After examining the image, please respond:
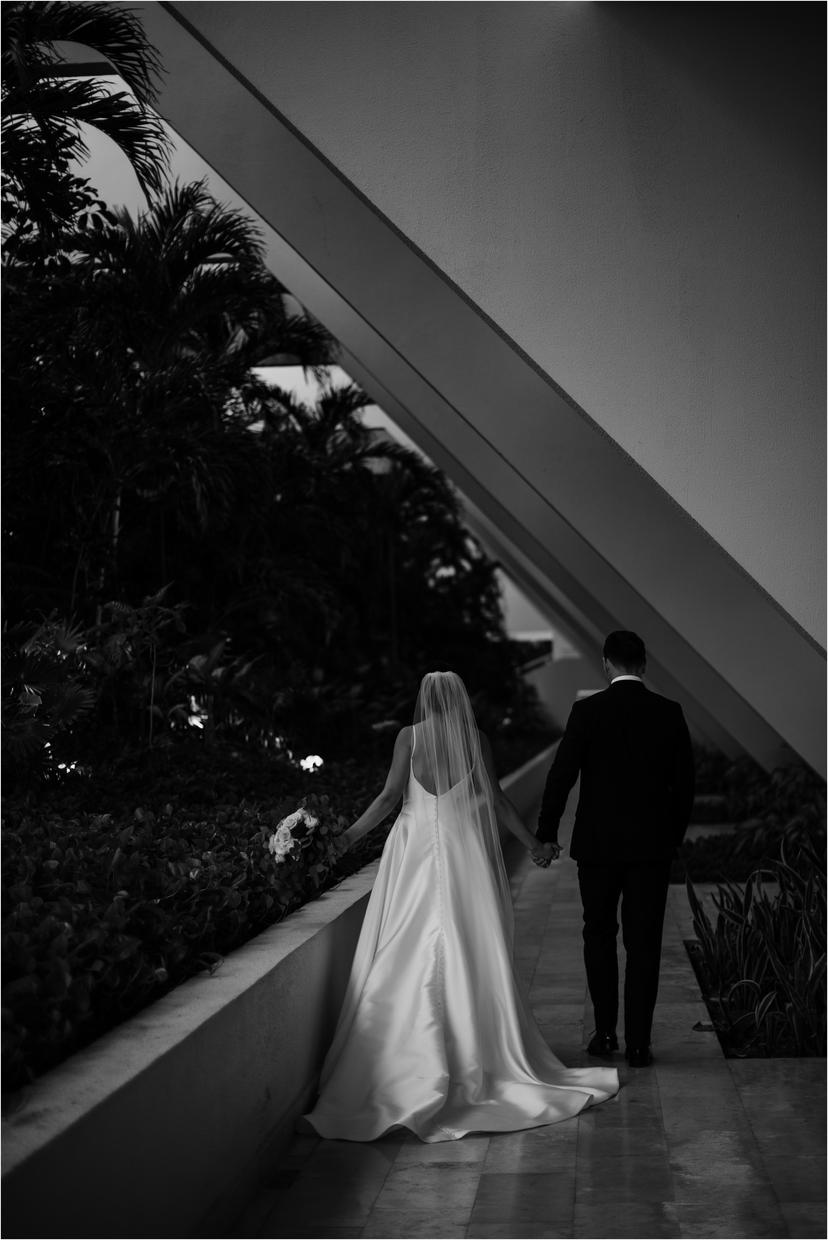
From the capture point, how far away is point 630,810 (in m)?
5.27

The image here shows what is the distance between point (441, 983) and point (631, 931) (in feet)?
2.89

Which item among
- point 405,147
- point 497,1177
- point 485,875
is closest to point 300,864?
point 485,875

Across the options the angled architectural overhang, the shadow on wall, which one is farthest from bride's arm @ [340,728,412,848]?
the angled architectural overhang

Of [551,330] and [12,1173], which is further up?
[551,330]

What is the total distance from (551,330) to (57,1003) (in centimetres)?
284

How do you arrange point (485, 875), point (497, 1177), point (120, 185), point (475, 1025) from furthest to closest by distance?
point (120, 185)
point (485, 875)
point (475, 1025)
point (497, 1177)

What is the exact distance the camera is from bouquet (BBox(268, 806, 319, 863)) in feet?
17.9

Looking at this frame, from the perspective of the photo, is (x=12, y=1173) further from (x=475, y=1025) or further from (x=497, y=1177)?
(x=475, y=1025)

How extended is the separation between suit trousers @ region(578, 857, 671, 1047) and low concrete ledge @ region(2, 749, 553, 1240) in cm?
108

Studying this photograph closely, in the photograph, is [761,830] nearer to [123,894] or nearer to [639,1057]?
[639,1057]

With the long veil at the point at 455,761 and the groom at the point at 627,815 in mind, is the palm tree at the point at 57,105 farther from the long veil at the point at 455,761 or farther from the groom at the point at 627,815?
the groom at the point at 627,815

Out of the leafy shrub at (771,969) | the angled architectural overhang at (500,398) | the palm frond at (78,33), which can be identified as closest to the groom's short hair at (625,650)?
the leafy shrub at (771,969)

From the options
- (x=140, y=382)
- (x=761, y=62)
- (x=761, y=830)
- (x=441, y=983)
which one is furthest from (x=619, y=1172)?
(x=140, y=382)

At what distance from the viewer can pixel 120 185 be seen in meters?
12.4
